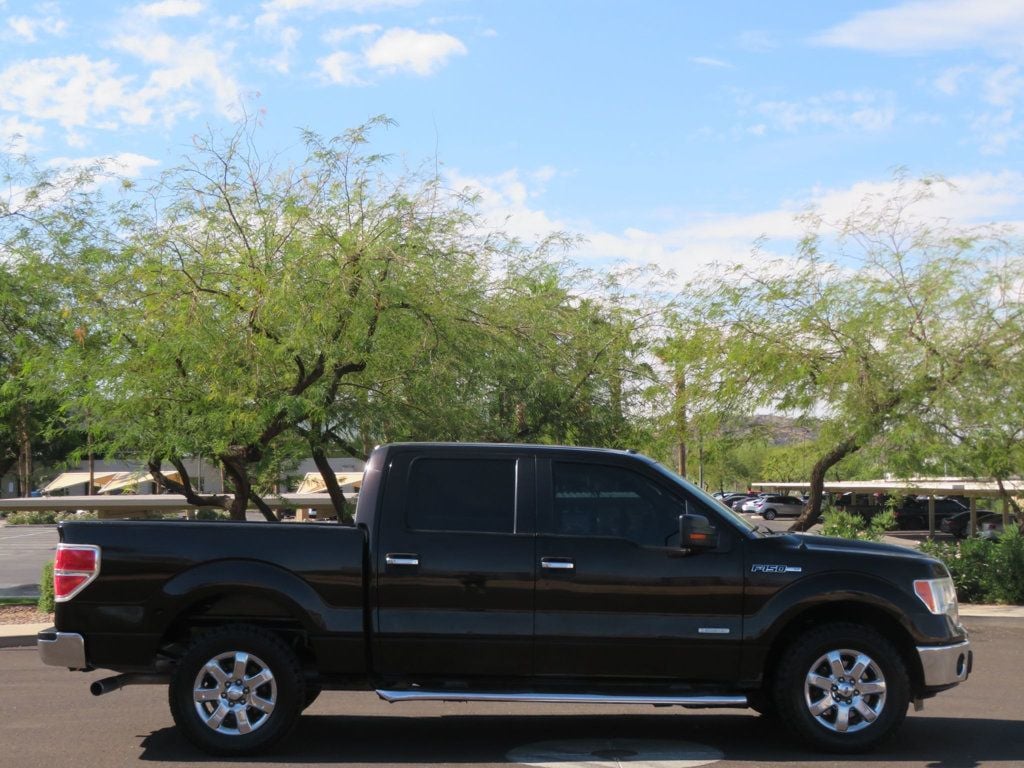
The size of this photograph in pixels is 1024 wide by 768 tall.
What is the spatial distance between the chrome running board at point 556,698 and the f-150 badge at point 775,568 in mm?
805

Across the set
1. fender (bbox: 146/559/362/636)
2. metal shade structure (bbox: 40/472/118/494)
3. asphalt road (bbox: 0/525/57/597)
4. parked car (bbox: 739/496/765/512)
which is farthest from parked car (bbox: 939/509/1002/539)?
fender (bbox: 146/559/362/636)

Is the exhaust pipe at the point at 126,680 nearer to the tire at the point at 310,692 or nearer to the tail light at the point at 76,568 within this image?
the tail light at the point at 76,568

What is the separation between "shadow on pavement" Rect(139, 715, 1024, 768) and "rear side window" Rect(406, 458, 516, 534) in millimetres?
1461

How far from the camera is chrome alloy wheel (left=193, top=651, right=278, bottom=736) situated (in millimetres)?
7309

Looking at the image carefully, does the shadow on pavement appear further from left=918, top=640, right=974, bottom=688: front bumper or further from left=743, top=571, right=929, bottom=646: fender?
left=743, top=571, right=929, bottom=646: fender

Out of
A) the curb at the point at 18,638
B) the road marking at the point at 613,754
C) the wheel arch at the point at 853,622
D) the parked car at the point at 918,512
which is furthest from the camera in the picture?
the parked car at the point at 918,512

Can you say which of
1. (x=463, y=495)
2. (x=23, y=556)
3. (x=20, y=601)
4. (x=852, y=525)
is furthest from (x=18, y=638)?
(x=23, y=556)

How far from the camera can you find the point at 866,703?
24.4 ft

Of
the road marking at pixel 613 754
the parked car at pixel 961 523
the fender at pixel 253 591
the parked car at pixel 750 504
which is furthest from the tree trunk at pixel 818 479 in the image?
the parked car at pixel 750 504

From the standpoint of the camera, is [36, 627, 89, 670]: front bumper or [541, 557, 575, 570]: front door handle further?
[541, 557, 575, 570]: front door handle

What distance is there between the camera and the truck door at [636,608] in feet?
24.2

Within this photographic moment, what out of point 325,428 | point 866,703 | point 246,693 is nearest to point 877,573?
point 866,703

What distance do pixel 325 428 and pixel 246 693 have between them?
961 cm

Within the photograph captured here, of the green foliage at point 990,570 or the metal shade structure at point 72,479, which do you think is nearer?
the green foliage at point 990,570
